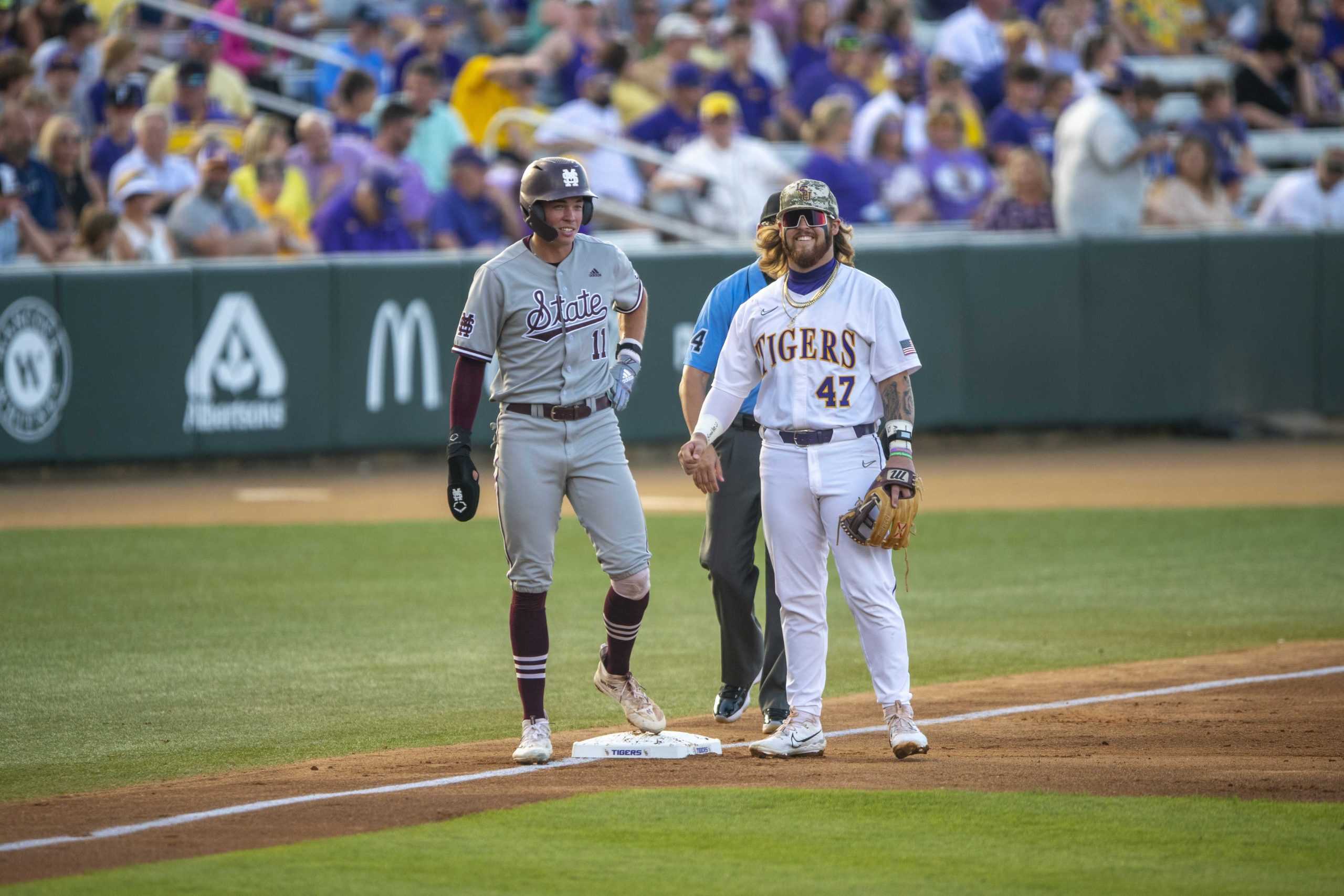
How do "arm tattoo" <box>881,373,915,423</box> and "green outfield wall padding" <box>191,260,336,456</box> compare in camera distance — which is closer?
"arm tattoo" <box>881,373,915,423</box>

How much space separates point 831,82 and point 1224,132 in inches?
159

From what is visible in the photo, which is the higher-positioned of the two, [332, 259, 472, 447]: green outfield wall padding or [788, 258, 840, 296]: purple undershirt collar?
[788, 258, 840, 296]: purple undershirt collar

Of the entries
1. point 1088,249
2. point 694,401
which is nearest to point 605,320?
point 694,401

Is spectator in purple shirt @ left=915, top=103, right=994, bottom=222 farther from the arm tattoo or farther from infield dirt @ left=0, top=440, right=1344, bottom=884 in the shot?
the arm tattoo

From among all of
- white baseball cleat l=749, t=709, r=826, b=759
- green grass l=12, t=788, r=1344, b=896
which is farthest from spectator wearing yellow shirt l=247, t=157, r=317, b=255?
green grass l=12, t=788, r=1344, b=896

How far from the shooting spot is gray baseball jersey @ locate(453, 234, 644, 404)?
271 inches

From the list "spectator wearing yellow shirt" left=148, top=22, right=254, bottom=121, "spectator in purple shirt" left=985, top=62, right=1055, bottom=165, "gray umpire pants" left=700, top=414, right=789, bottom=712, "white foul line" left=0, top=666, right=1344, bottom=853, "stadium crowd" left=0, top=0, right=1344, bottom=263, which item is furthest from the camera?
"spectator in purple shirt" left=985, top=62, right=1055, bottom=165

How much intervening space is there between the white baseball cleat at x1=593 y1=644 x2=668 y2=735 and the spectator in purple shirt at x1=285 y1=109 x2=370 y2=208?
31.4 ft

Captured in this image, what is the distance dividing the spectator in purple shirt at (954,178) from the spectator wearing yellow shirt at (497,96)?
3842 mm

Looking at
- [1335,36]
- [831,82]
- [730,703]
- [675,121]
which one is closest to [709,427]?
[730,703]

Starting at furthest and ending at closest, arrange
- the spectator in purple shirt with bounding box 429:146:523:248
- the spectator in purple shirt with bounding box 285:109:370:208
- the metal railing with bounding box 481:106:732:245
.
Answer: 1. the metal railing with bounding box 481:106:732:245
2. the spectator in purple shirt with bounding box 429:146:523:248
3. the spectator in purple shirt with bounding box 285:109:370:208

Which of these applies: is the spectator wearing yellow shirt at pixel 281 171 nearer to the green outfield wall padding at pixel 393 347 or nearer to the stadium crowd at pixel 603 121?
the stadium crowd at pixel 603 121

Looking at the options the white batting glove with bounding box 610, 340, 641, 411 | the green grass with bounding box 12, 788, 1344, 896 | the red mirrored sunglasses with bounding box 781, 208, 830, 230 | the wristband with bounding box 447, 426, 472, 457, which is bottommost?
the green grass with bounding box 12, 788, 1344, 896

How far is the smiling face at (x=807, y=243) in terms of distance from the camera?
6.70m
